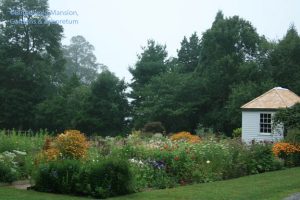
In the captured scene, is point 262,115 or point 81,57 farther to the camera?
point 81,57

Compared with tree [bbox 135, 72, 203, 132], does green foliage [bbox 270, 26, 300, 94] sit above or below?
above

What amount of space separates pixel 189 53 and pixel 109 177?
37.9 meters

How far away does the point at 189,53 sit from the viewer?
4622cm

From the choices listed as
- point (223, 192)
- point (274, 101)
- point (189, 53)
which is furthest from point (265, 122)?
point (189, 53)

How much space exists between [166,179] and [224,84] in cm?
2559

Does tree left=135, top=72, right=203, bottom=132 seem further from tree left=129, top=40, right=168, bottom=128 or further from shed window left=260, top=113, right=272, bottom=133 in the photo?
shed window left=260, top=113, right=272, bottom=133

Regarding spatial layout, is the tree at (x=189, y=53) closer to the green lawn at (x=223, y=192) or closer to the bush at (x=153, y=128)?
the bush at (x=153, y=128)

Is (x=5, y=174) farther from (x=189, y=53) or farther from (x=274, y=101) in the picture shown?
(x=189, y=53)

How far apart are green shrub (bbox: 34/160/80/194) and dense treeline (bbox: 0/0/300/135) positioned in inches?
912

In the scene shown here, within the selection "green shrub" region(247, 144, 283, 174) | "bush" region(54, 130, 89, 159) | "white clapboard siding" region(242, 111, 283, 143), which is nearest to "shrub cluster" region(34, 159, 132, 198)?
"bush" region(54, 130, 89, 159)

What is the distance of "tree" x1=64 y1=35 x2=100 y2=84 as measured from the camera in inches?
2789

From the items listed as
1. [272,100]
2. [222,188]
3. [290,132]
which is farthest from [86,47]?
[222,188]

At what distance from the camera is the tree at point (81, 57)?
232 ft

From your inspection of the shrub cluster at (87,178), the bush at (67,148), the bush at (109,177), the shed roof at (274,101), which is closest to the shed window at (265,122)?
the shed roof at (274,101)
